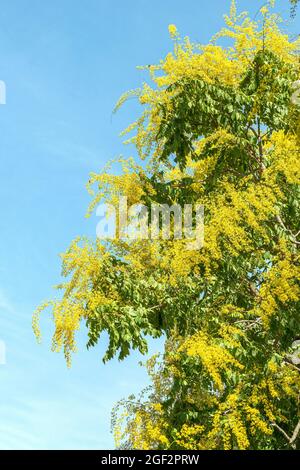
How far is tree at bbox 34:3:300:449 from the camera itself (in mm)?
8281

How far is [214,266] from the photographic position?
10062 millimetres

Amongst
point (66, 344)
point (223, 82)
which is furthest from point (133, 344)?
point (223, 82)

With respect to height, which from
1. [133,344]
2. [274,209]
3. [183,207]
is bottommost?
[133,344]

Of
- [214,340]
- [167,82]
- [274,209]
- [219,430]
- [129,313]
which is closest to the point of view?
[219,430]

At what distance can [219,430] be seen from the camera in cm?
786

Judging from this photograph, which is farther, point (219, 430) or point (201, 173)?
point (201, 173)

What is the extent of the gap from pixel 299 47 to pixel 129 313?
17.7 ft

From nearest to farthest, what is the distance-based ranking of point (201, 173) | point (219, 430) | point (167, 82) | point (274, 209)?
1. point (219, 430)
2. point (274, 209)
3. point (167, 82)
4. point (201, 173)

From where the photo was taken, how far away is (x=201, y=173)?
37.6ft

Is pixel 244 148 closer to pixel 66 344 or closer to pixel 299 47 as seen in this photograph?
pixel 299 47

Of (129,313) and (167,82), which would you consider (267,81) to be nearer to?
(167,82)

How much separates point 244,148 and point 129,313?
11.7 feet

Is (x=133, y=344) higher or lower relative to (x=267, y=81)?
lower

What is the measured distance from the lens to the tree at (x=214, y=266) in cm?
828
